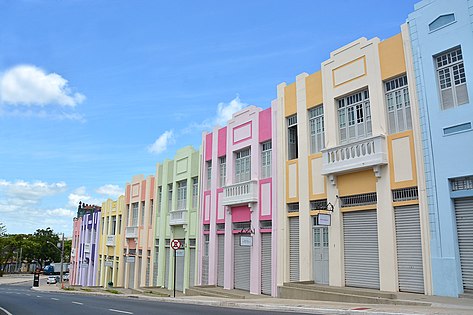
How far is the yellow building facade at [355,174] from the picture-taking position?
1475 centimetres

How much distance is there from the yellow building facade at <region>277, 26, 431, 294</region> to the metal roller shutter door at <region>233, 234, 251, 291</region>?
2.93m

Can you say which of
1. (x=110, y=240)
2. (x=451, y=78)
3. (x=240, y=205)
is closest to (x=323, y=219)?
(x=451, y=78)

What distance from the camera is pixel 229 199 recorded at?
912 inches

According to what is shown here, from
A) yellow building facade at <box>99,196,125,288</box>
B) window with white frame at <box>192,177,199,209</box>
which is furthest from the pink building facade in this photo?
yellow building facade at <box>99,196,125,288</box>

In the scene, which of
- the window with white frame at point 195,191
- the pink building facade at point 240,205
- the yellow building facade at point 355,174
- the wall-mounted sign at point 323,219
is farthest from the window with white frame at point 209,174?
the wall-mounted sign at point 323,219

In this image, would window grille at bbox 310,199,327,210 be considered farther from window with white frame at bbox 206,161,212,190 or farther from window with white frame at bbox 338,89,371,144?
window with white frame at bbox 206,161,212,190

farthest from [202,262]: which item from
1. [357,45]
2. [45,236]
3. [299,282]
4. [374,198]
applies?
[45,236]

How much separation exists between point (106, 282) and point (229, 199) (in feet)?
73.0

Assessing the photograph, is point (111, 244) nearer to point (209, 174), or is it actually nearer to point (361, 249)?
point (209, 174)

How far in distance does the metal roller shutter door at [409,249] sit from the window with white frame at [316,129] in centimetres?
482

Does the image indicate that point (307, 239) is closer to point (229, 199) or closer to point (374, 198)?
point (374, 198)

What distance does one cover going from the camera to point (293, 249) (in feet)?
63.8

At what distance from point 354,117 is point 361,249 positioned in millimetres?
5071

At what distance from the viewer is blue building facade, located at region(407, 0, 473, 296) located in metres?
13.0
